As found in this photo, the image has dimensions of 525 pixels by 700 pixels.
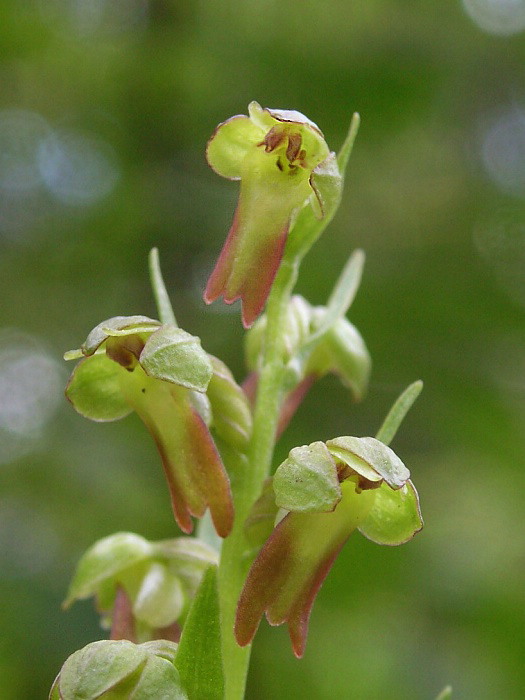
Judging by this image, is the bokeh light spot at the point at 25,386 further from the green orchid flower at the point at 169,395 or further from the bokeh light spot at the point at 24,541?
the green orchid flower at the point at 169,395

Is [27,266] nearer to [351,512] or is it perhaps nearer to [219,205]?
[219,205]

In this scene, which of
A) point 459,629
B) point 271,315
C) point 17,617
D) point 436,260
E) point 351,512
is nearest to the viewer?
point 351,512

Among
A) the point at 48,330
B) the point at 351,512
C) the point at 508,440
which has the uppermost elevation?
the point at 351,512

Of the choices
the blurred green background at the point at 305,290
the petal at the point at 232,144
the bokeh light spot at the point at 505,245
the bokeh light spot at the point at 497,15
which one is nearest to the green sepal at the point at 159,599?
the petal at the point at 232,144

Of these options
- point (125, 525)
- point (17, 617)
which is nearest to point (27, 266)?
point (125, 525)

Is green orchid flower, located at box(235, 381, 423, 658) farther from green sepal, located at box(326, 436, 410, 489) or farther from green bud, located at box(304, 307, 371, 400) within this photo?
green bud, located at box(304, 307, 371, 400)

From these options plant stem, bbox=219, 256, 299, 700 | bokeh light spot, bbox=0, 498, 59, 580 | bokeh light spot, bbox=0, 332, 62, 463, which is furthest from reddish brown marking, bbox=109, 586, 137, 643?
bokeh light spot, bbox=0, 332, 62, 463

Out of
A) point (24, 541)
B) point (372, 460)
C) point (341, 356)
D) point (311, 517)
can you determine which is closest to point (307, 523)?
point (311, 517)
